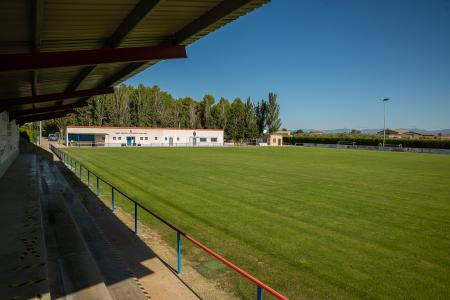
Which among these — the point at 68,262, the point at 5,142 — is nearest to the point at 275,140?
the point at 5,142

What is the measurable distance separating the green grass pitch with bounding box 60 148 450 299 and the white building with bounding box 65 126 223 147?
1881 inches

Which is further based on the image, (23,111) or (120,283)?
(23,111)

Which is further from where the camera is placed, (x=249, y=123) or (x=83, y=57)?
(x=249, y=123)

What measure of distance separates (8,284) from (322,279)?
6.49 m

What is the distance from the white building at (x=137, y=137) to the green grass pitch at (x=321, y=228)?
157ft

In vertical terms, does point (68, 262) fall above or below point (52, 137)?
below

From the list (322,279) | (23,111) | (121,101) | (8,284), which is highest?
(121,101)

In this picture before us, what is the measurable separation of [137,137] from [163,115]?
23.8 meters

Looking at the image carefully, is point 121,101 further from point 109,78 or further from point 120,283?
point 120,283

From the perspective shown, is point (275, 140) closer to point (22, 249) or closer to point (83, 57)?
point (22, 249)

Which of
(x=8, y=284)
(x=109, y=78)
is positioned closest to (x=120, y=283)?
(x=8, y=284)

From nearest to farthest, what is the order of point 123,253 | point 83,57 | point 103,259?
point 83,57, point 103,259, point 123,253

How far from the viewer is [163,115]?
94.9 meters

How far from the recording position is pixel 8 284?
568 centimetres
